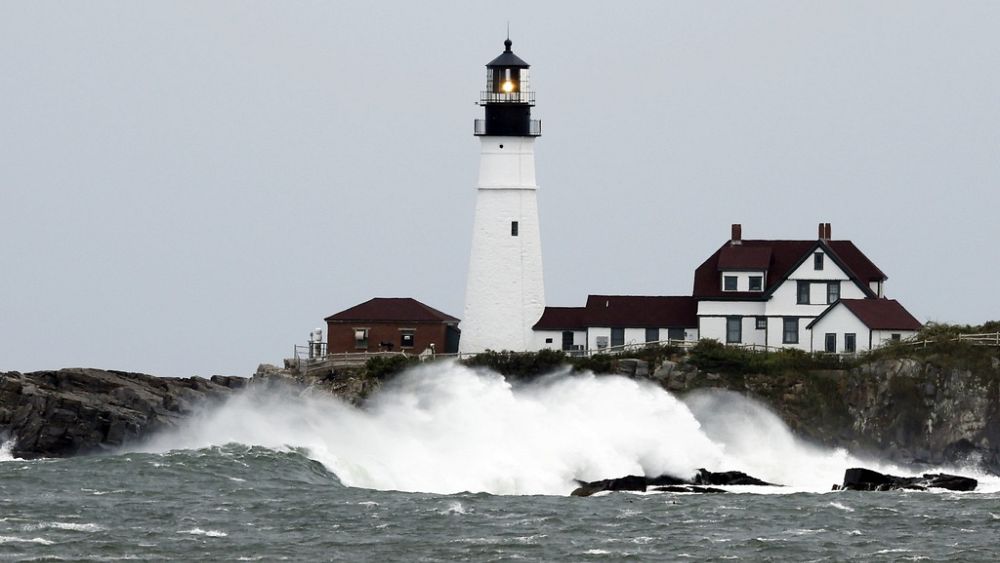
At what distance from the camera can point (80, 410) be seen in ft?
185

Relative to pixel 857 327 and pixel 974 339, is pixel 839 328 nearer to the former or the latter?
pixel 857 327

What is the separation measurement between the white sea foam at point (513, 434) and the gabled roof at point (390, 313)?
4492mm

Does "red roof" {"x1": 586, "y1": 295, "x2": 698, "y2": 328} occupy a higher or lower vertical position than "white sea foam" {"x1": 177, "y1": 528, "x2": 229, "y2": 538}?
higher

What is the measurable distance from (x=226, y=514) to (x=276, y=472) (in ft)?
23.0

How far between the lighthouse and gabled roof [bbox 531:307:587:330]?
42cm

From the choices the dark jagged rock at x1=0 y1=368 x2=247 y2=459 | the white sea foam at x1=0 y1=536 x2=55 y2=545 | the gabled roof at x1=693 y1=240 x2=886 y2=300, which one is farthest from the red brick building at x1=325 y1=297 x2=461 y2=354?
the white sea foam at x1=0 y1=536 x2=55 y2=545

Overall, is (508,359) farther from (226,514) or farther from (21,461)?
(226,514)

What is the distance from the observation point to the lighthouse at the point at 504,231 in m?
64.5

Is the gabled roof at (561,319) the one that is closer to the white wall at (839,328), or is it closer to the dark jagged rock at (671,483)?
the white wall at (839,328)

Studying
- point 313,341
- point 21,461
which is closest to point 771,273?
point 313,341

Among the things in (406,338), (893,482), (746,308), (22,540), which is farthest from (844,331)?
(22,540)

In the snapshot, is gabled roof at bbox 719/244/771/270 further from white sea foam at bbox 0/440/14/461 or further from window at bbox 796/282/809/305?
white sea foam at bbox 0/440/14/461

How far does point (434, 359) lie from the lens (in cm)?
6347

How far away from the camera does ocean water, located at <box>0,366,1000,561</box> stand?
40.5 m
